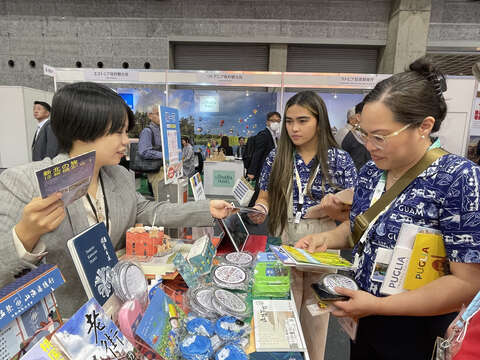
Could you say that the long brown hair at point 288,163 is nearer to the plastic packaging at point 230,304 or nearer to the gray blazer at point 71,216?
the gray blazer at point 71,216

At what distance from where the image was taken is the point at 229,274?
3.96 feet

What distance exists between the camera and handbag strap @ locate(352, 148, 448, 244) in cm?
96

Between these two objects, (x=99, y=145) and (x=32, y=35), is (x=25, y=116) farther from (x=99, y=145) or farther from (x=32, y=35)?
(x=99, y=145)

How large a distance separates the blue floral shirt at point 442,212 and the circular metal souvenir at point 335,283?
6 centimetres

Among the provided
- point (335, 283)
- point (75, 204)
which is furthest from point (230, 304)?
point (75, 204)

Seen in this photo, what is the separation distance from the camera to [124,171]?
4.90ft

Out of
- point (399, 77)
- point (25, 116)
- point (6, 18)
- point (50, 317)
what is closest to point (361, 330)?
point (399, 77)

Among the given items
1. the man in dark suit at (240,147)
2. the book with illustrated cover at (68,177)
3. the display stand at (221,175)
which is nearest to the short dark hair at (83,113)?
the book with illustrated cover at (68,177)

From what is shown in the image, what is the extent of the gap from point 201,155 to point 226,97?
143 centimetres

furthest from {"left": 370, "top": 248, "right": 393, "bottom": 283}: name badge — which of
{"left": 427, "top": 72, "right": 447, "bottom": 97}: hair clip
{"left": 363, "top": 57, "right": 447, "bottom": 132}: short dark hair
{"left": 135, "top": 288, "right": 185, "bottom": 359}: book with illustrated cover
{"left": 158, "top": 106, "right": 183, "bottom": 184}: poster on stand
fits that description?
{"left": 158, "top": 106, "right": 183, "bottom": 184}: poster on stand

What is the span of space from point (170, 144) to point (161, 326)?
6.01ft

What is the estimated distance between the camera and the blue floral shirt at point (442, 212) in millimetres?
830

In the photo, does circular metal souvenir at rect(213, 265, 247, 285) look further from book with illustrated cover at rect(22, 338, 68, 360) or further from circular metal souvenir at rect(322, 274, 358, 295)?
book with illustrated cover at rect(22, 338, 68, 360)

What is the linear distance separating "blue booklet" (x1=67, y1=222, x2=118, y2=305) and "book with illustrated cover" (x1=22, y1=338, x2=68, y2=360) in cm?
24
